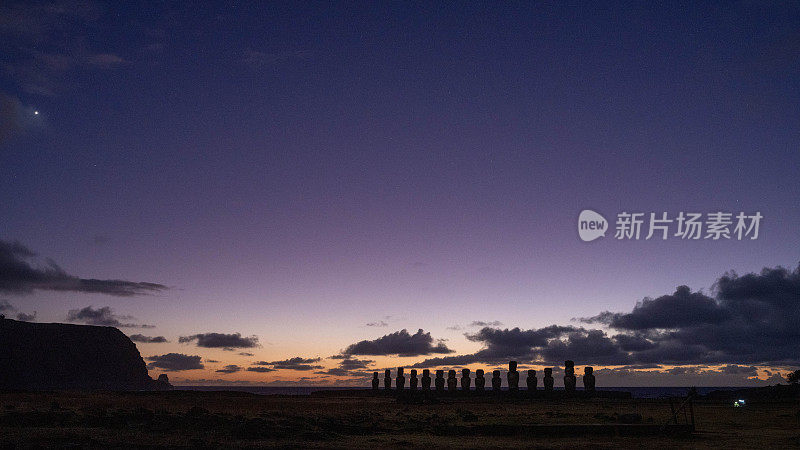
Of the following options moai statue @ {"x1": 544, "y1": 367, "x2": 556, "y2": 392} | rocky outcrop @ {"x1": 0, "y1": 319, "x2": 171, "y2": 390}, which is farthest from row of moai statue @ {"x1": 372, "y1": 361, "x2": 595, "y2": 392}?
rocky outcrop @ {"x1": 0, "y1": 319, "x2": 171, "y2": 390}

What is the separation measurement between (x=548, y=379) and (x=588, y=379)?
361cm

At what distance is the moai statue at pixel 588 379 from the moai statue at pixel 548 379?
300 cm

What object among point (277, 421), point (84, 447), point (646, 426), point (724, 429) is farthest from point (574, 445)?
point (84, 447)

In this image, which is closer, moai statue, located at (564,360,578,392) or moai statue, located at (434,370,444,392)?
moai statue, located at (564,360,578,392)

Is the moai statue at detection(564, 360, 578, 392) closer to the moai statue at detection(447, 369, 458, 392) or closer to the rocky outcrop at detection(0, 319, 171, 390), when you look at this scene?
the moai statue at detection(447, 369, 458, 392)

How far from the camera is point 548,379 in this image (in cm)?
5638

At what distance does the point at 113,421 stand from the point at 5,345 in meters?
187

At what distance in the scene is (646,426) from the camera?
2209 cm

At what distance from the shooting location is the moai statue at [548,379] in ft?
182

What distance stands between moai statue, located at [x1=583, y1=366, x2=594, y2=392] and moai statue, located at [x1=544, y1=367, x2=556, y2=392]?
2997mm

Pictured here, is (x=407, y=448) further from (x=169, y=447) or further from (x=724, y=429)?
(x=724, y=429)

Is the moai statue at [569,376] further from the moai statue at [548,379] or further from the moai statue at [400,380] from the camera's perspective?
the moai statue at [400,380]

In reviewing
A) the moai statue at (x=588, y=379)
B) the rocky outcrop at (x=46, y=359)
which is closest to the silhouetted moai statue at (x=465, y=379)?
the moai statue at (x=588, y=379)

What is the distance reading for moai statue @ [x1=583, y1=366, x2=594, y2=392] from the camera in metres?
55.2
